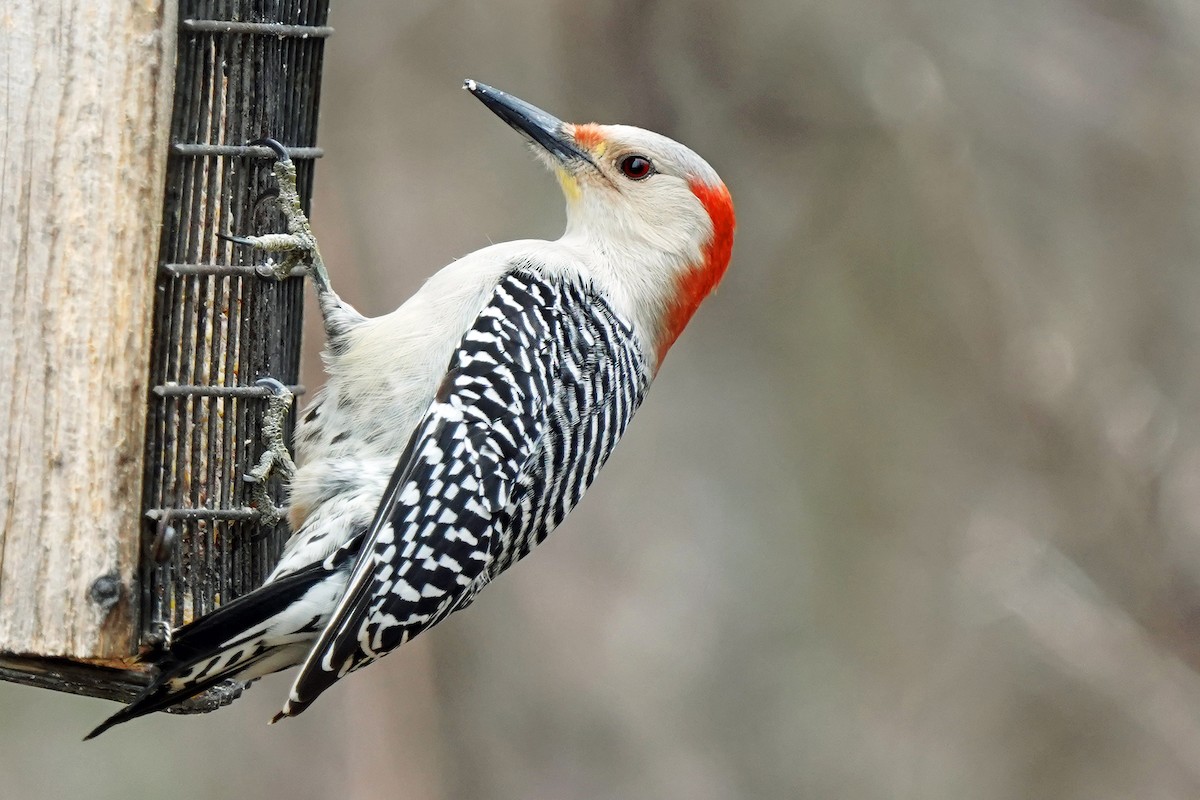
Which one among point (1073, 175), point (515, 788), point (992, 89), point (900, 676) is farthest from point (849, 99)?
point (515, 788)

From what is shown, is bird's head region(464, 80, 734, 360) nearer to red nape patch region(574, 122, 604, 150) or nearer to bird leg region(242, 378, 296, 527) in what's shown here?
red nape patch region(574, 122, 604, 150)

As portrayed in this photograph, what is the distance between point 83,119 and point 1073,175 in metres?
5.47

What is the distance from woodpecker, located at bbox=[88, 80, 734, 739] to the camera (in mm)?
3619

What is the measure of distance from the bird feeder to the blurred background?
10.5 ft

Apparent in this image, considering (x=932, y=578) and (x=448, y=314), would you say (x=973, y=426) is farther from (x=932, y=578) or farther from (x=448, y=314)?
(x=448, y=314)

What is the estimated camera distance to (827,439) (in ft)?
27.8

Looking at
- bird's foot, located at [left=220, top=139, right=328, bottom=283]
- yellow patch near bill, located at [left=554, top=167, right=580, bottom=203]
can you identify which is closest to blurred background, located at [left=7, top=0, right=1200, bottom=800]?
yellow patch near bill, located at [left=554, top=167, right=580, bottom=203]

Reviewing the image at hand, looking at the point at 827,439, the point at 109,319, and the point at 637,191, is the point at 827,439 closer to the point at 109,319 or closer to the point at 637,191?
the point at 637,191

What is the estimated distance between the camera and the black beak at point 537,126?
481cm

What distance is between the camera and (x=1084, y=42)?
6.96 metres

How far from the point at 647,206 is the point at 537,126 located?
46 centimetres

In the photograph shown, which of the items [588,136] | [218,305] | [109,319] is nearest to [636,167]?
[588,136]

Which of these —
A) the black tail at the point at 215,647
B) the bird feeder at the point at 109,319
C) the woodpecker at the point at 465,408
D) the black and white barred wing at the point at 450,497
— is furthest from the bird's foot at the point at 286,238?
the black tail at the point at 215,647

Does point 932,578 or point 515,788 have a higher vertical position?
point 932,578
